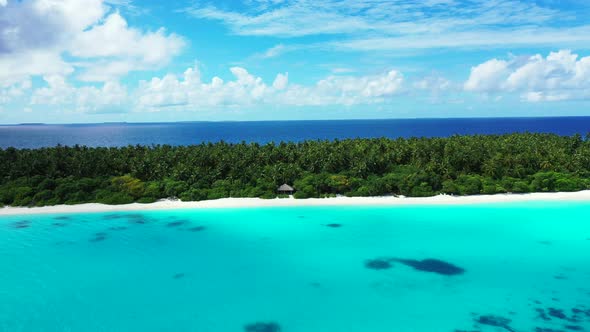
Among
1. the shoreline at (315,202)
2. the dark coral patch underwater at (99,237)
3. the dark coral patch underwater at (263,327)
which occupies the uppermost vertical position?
the shoreline at (315,202)

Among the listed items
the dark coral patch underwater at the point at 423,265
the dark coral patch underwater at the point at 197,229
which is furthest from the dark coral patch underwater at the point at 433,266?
the dark coral patch underwater at the point at 197,229

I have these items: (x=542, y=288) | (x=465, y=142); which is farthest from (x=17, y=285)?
(x=465, y=142)

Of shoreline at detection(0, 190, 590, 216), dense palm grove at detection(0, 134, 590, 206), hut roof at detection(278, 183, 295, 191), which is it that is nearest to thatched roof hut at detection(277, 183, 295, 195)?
hut roof at detection(278, 183, 295, 191)

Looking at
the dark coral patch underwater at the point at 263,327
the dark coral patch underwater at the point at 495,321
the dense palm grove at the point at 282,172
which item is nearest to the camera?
the dark coral patch underwater at the point at 495,321

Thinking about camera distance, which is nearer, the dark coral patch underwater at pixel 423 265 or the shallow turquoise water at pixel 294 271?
the shallow turquoise water at pixel 294 271

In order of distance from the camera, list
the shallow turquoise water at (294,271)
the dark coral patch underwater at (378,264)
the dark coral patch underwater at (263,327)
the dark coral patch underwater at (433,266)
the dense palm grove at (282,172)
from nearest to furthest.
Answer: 1. the dark coral patch underwater at (263,327)
2. the shallow turquoise water at (294,271)
3. the dark coral patch underwater at (433,266)
4. the dark coral patch underwater at (378,264)
5. the dense palm grove at (282,172)

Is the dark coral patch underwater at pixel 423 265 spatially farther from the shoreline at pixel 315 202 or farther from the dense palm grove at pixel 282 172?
the dense palm grove at pixel 282 172

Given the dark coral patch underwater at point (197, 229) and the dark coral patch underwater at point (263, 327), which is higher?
the dark coral patch underwater at point (197, 229)

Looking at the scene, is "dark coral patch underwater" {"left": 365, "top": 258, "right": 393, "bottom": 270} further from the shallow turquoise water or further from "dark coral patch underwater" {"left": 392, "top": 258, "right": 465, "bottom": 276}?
"dark coral patch underwater" {"left": 392, "top": 258, "right": 465, "bottom": 276}

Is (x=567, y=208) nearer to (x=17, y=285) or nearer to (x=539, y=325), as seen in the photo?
(x=539, y=325)
